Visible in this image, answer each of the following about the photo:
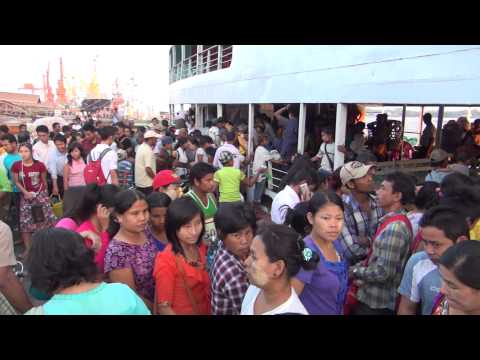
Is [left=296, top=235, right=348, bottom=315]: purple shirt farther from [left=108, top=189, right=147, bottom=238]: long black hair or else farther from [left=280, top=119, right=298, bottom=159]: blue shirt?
[left=280, top=119, right=298, bottom=159]: blue shirt

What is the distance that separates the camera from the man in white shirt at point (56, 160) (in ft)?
21.3

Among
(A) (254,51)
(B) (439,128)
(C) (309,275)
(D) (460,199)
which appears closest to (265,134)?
(A) (254,51)

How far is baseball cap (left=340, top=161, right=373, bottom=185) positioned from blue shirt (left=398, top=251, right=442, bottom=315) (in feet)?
3.85

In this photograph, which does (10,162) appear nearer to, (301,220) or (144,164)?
(144,164)

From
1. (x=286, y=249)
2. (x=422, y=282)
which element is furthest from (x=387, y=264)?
(x=286, y=249)

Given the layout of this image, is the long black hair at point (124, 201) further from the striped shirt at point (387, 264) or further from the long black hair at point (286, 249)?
the striped shirt at point (387, 264)

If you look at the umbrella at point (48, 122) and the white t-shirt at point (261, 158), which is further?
the umbrella at point (48, 122)

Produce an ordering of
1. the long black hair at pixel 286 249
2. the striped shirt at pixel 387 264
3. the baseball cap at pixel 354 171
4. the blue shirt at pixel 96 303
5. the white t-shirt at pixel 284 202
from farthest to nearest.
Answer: the white t-shirt at pixel 284 202 → the baseball cap at pixel 354 171 → the striped shirt at pixel 387 264 → the long black hair at pixel 286 249 → the blue shirt at pixel 96 303

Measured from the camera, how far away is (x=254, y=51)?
27.8 ft

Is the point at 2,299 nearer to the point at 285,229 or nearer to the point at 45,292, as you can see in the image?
the point at 45,292

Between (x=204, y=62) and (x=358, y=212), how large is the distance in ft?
35.2

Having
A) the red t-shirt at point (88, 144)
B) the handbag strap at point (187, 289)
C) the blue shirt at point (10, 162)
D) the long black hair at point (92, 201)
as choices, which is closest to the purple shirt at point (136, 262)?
the handbag strap at point (187, 289)

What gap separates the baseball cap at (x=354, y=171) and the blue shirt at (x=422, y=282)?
1.17 meters

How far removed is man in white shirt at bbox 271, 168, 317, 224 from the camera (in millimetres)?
3441
